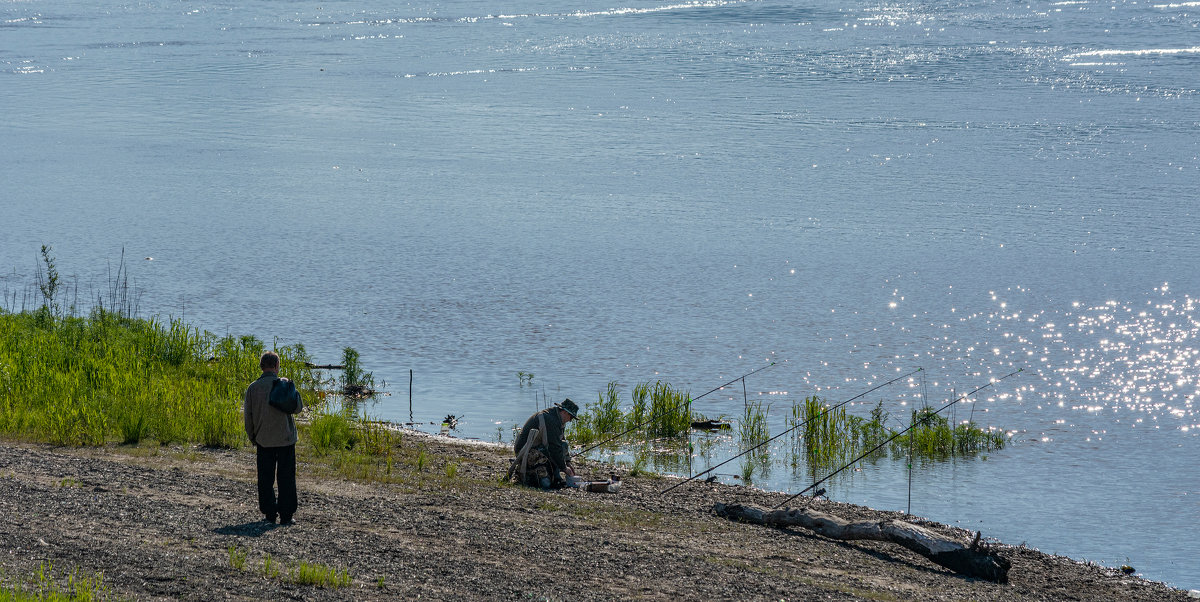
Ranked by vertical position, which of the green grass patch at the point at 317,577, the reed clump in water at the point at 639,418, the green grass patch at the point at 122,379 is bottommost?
the green grass patch at the point at 317,577

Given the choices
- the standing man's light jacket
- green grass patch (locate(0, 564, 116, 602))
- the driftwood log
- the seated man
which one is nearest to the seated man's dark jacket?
the seated man

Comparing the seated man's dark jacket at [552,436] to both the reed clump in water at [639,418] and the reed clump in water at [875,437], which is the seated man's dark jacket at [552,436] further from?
the reed clump in water at [875,437]

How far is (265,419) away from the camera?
957 centimetres

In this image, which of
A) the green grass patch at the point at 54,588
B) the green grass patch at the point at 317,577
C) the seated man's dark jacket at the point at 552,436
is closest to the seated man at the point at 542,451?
the seated man's dark jacket at the point at 552,436

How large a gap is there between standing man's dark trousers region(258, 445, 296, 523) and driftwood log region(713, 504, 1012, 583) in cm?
413

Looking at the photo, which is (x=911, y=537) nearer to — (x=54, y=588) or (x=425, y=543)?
(x=425, y=543)

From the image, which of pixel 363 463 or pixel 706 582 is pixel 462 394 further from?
pixel 706 582

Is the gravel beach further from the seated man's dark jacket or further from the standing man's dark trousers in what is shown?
the seated man's dark jacket

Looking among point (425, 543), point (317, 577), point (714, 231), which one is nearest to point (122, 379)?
point (425, 543)

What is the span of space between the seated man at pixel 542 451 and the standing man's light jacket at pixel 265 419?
3090 millimetres

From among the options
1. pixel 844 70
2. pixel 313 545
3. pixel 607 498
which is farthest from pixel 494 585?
pixel 844 70

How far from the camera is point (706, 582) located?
29.3ft

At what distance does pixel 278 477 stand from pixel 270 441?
0.30 m

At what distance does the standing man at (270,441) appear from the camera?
9523mm
